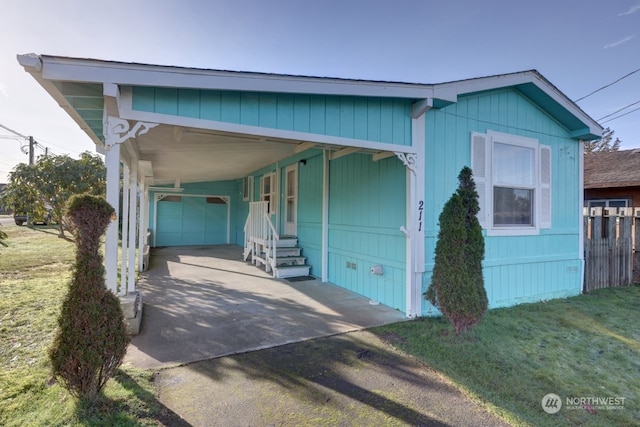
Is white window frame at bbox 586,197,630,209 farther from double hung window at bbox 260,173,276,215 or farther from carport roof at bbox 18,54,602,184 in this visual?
double hung window at bbox 260,173,276,215

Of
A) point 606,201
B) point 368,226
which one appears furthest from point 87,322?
point 606,201

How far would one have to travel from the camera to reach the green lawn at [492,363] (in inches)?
86.8

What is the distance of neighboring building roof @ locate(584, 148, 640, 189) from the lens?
9.87m

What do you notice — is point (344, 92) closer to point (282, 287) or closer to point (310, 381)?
point (310, 381)

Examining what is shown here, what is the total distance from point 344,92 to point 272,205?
6.27m

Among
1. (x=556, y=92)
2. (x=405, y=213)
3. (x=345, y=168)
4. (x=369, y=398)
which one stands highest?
(x=556, y=92)

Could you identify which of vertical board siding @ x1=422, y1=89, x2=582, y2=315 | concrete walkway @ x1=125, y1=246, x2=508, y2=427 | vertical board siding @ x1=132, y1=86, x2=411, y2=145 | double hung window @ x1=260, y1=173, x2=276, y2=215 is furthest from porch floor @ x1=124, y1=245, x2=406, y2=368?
double hung window @ x1=260, y1=173, x2=276, y2=215

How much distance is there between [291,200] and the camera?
335 inches

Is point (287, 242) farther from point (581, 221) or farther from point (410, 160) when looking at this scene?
point (581, 221)

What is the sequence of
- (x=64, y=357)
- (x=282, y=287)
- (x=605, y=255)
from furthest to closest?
(x=605, y=255) < (x=282, y=287) < (x=64, y=357)

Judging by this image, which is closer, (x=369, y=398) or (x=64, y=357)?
(x=64, y=357)

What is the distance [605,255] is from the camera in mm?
6516

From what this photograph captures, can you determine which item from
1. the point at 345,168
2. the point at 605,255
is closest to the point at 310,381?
the point at 345,168

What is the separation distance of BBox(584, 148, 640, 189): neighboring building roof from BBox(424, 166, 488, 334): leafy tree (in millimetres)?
9622
